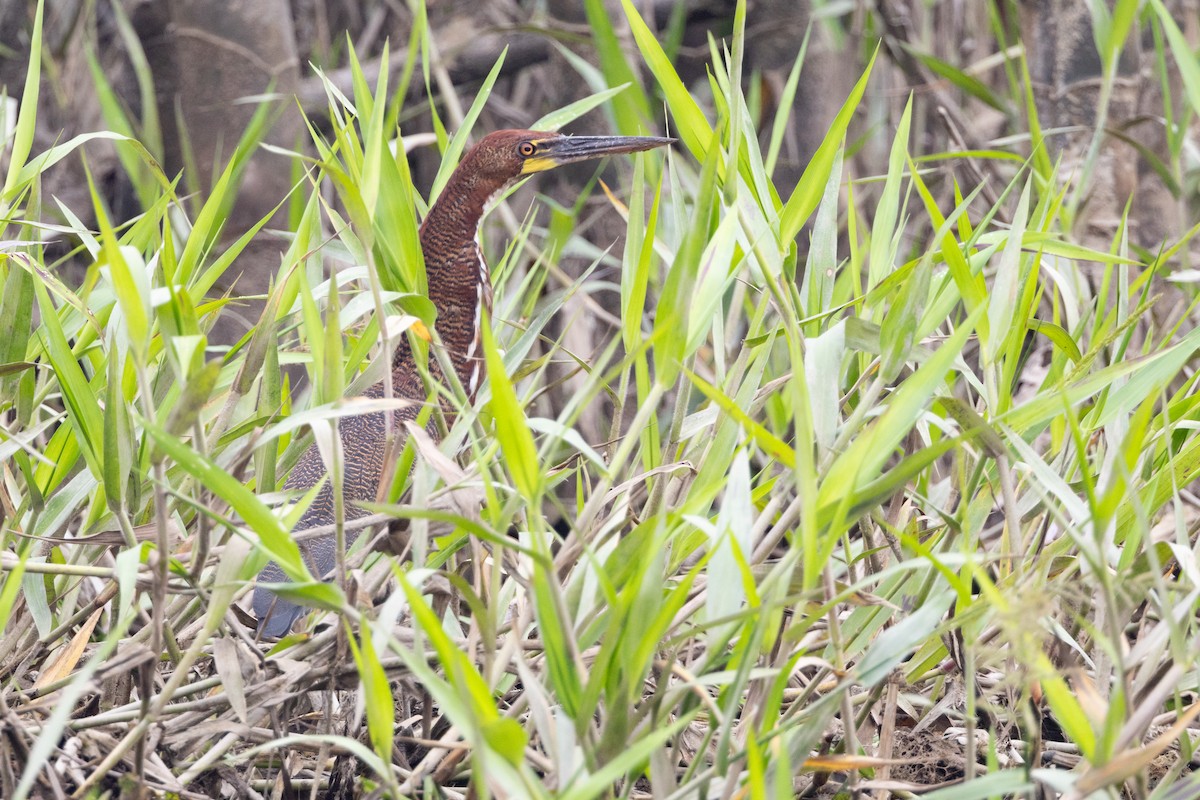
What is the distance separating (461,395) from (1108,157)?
1900mm

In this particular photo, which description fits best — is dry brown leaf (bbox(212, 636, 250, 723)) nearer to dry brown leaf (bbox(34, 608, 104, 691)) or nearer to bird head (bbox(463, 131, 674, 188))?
dry brown leaf (bbox(34, 608, 104, 691))

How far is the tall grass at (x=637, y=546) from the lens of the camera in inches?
36.2

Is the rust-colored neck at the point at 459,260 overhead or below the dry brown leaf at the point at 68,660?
overhead

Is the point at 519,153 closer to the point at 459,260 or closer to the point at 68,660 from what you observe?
the point at 459,260

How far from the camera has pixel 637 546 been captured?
1.02 metres

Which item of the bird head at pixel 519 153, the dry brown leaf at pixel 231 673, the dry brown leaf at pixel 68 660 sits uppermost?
the bird head at pixel 519 153

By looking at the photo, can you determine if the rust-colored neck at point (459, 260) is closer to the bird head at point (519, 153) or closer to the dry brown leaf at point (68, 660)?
the bird head at point (519, 153)

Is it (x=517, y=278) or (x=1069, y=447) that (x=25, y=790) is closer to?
(x=1069, y=447)

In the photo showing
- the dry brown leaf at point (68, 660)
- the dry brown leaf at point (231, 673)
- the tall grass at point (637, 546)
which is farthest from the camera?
the dry brown leaf at point (68, 660)

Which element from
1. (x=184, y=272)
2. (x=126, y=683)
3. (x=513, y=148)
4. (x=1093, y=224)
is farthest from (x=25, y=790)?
(x=1093, y=224)

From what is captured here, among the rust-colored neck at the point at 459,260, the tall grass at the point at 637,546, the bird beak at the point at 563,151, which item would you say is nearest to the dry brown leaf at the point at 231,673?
the tall grass at the point at 637,546

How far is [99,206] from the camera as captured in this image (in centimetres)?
109

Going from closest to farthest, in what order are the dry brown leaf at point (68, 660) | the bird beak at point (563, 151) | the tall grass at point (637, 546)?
the tall grass at point (637, 546) → the dry brown leaf at point (68, 660) → the bird beak at point (563, 151)

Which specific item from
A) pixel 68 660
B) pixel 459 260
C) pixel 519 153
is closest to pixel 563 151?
pixel 519 153
